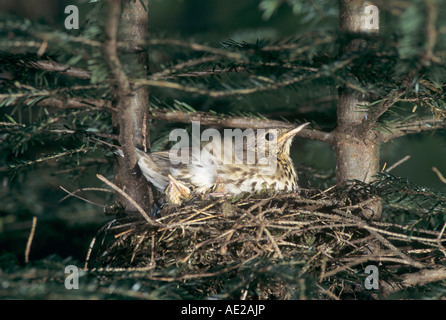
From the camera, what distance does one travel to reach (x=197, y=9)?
3.92 m

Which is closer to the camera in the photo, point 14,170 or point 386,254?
point 386,254

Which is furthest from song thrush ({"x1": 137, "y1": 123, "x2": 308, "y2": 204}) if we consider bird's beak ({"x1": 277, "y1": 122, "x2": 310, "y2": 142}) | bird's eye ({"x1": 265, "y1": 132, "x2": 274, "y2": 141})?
bird's eye ({"x1": 265, "y1": 132, "x2": 274, "y2": 141})

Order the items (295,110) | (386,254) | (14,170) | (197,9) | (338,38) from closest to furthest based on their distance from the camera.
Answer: (338,38) → (386,254) → (14,170) → (295,110) → (197,9)

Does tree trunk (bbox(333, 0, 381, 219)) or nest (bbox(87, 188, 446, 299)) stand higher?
tree trunk (bbox(333, 0, 381, 219))

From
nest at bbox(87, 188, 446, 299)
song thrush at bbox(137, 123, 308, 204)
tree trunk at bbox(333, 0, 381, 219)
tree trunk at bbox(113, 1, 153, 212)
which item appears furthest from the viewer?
song thrush at bbox(137, 123, 308, 204)

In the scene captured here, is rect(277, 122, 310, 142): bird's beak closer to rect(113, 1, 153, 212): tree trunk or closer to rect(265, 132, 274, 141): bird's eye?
rect(265, 132, 274, 141): bird's eye

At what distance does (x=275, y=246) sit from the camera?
1.17 m

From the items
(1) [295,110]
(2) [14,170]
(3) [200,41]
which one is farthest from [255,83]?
(1) [295,110]

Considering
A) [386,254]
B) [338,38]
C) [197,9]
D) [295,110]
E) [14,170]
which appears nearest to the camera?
[338,38]

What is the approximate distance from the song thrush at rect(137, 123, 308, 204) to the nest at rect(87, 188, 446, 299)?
0.63 ft

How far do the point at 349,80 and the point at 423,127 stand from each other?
76cm

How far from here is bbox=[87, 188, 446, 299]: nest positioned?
1201 mm
